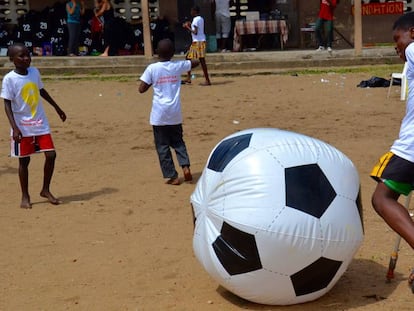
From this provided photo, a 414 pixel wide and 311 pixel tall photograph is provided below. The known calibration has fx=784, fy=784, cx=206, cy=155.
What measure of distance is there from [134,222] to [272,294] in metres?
2.53

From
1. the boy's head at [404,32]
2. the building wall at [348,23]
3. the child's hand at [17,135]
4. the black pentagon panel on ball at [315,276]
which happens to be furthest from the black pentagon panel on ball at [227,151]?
the building wall at [348,23]

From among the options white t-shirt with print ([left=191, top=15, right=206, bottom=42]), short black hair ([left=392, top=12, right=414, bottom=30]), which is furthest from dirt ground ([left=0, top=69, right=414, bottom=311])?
short black hair ([left=392, top=12, right=414, bottom=30])

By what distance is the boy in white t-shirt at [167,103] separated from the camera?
8.31 metres

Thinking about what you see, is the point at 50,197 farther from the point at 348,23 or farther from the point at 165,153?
the point at 348,23

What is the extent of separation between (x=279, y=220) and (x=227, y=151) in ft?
2.14

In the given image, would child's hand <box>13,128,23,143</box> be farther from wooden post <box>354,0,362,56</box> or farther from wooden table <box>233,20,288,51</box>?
wooden table <box>233,20,288,51</box>

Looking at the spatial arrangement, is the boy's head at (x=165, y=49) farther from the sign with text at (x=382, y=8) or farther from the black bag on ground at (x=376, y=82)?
the sign with text at (x=382, y=8)

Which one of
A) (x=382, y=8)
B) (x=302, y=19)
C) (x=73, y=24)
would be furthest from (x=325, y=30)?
(x=73, y=24)

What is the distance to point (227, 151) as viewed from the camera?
16.2ft

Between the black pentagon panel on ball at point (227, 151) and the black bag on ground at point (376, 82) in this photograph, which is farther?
the black bag on ground at point (376, 82)

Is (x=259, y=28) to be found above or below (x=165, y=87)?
above

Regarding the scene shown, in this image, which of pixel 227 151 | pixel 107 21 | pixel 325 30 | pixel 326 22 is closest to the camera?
pixel 227 151

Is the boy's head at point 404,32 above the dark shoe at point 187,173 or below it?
above

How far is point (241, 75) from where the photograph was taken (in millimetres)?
16844
